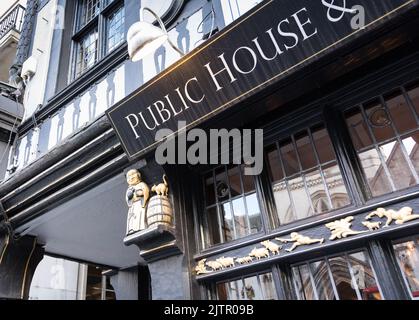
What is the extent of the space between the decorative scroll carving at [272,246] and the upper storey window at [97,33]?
13.3 ft

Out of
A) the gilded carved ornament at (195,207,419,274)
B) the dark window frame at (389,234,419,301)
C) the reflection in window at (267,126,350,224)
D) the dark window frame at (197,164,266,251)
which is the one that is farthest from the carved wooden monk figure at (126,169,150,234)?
the dark window frame at (389,234,419,301)

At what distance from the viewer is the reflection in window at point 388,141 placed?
7.63 feet

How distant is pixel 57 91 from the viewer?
539cm

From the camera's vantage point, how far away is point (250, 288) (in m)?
2.73

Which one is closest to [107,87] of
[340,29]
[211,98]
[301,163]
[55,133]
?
[55,133]

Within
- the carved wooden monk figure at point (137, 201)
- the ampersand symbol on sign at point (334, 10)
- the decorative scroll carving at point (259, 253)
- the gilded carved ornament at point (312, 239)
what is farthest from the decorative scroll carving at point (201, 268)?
the ampersand symbol on sign at point (334, 10)

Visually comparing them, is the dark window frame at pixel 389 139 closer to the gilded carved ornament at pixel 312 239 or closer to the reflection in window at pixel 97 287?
the gilded carved ornament at pixel 312 239

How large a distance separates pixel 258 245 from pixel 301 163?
2.31 feet

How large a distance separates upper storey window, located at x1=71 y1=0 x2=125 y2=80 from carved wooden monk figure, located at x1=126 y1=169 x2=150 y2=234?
9.59 feet

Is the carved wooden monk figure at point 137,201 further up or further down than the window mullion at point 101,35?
further down

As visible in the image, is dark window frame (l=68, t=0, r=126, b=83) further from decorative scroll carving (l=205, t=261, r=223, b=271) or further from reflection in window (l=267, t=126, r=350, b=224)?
decorative scroll carving (l=205, t=261, r=223, b=271)

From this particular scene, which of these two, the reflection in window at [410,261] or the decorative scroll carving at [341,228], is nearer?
the reflection in window at [410,261]

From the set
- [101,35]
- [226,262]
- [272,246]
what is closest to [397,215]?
[272,246]

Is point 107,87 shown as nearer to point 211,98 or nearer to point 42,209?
point 42,209
